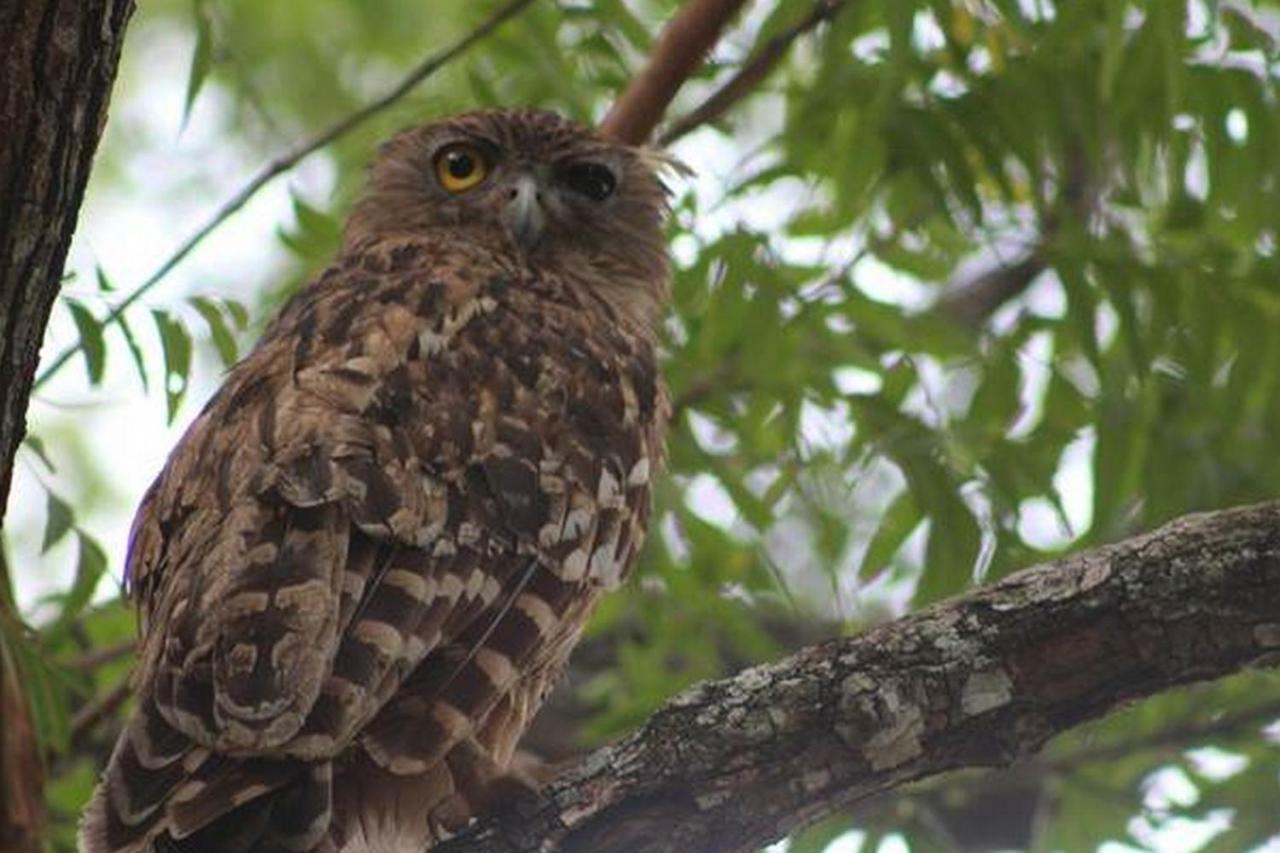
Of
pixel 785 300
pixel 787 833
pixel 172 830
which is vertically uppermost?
pixel 785 300

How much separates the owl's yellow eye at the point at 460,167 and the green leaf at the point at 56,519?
162 cm

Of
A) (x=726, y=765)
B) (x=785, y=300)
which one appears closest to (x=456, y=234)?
(x=785, y=300)

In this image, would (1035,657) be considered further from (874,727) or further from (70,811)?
(70,811)

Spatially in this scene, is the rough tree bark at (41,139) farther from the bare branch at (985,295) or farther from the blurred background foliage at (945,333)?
the bare branch at (985,295)

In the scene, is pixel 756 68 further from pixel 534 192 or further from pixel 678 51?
pixel 534 192

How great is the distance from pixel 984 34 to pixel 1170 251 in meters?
0.66

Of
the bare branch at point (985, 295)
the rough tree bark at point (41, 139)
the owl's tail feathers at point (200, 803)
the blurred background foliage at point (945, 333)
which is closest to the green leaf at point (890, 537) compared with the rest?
the blurred background foliage at point (945, 333)

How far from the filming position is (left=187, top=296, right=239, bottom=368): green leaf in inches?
164

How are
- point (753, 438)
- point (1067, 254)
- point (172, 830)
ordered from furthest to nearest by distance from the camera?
point (753, 438) < point (1067, 254) < point (172, 830)

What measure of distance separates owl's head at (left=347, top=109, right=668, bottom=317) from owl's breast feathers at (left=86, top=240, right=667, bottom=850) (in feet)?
1.43

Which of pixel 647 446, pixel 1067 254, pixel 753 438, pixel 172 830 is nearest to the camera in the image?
pixel 172 830

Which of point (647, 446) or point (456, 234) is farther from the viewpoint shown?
point (456, 234)

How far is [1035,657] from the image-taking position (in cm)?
332

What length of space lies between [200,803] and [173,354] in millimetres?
1047
